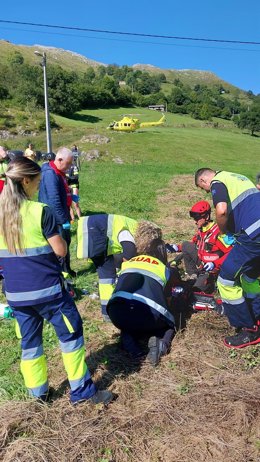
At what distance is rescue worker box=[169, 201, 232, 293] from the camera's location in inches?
230

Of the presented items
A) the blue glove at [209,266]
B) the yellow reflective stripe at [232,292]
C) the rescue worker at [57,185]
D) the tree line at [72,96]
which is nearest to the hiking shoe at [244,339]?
the yellow reflective stripe at [232,292]

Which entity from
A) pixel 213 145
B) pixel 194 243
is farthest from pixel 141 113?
pixel 194 243

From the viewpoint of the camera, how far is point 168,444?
10.1 feet

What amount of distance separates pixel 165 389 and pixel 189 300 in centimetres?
178

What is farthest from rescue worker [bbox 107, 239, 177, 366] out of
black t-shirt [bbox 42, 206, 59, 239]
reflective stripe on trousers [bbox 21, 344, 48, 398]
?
black t-shirt [bbox 42, 206, 59, 239]

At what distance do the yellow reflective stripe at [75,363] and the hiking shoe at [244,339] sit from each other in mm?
1763

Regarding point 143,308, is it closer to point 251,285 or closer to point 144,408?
point 144,408

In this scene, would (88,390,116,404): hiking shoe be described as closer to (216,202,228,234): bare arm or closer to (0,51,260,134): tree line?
(216,202,228,234): bare arm

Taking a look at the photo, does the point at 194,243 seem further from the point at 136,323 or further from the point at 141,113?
the point at 141,113

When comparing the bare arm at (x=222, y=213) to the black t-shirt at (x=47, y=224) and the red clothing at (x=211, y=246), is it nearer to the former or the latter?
the red clothing at (x=211, y=246)

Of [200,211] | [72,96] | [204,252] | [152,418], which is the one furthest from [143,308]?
[72,96]

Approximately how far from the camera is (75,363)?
3373 mm

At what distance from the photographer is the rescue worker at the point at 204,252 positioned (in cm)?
584

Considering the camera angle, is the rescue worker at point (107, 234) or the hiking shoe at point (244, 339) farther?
the rescue worker at point (107, 234)
